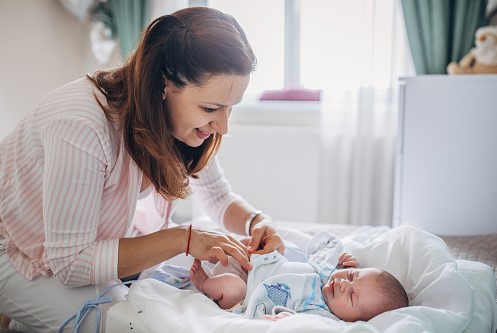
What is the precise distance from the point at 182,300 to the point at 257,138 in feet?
6.48

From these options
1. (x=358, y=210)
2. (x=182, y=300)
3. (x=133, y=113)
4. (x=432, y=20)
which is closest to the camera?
(x=182, y=300)

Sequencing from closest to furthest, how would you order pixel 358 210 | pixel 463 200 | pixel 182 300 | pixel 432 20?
pixel 182 300 < pixel 463 200 < pixel 432 20 < pixel 358 210

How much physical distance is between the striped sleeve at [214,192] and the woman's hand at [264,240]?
235mm

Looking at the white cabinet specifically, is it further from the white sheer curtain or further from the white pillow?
the white pillow

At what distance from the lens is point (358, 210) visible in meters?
2.97

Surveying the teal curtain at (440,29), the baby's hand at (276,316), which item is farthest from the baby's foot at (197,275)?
the teal curtain at (440,29)

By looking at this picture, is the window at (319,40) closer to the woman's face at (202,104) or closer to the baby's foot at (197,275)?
the woman's face at (202,104)

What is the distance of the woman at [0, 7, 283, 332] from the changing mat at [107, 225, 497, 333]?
0.13 m

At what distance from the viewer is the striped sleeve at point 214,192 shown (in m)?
1.67

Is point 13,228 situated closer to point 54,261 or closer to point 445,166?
point 54,261

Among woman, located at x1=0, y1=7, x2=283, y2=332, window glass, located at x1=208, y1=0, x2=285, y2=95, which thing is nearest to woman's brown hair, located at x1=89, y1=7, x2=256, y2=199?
woman, located at x1=0, y1=7, x2=283, y2=332

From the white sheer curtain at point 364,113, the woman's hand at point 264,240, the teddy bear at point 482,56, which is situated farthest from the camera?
the white sheer curtain at point 364,113

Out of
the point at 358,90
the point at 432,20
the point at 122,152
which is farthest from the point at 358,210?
the point at 122,152

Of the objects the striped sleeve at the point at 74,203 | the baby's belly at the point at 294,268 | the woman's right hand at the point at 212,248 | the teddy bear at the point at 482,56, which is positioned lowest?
the baby's belly at the point at 294,268
